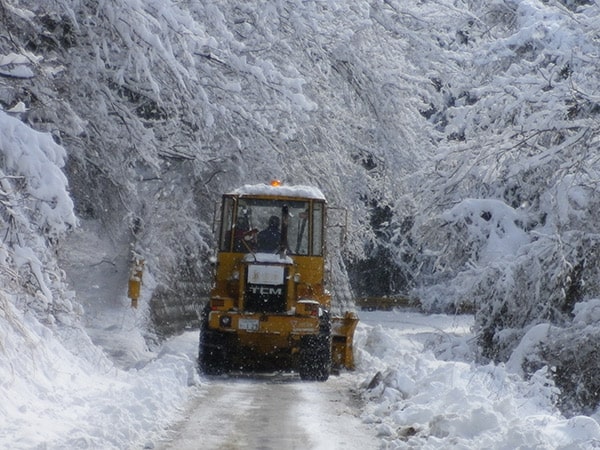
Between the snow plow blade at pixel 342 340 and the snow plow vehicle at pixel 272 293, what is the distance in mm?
16

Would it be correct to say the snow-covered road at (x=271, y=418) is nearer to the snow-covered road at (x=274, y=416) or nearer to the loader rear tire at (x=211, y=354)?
the snow-covered road at (x=274, y=416)

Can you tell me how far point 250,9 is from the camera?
15.4 metres

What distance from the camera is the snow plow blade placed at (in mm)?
17000

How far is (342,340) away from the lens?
17.0m

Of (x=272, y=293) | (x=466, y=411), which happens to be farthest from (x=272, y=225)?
(x=466, y=411)

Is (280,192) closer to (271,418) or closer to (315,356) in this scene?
(315,356)

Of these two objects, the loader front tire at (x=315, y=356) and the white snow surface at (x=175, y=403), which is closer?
the white snow surface at (x=175, y=403)

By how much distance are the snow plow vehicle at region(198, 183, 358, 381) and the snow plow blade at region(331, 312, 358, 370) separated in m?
0.02

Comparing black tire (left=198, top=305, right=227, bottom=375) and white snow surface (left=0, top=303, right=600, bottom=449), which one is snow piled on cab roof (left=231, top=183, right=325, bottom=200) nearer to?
black tire (left=198, top=305, right=227, bottom=375)

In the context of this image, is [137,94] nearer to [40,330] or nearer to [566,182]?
[40,330]

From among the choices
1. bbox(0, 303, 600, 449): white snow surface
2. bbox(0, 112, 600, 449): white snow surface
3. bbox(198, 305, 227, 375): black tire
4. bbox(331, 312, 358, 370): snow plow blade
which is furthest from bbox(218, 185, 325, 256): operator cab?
bbox(0, 303, 600, 449): white snow surface

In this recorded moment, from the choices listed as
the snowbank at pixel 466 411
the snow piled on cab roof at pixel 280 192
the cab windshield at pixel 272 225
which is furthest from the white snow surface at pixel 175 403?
Answer: the snow piled on cab roof at pixel 280 192

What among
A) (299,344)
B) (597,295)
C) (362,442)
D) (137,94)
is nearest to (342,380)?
(299,344)

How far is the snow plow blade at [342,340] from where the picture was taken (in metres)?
17.0
